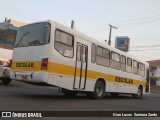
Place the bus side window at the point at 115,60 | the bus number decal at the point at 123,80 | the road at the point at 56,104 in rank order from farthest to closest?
the bus number decal at the point at 123,80
the bus side window at the point at 115,60
the road at the point at 56,104

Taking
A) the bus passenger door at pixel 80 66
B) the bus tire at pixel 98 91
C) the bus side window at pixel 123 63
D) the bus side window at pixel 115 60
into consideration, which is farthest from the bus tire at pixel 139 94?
the bus passenger door at pixel 80 66

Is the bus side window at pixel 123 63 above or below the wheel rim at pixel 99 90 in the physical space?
above

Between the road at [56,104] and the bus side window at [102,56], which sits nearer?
the road at [56,104]

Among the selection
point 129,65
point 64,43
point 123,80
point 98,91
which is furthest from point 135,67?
point 64,43

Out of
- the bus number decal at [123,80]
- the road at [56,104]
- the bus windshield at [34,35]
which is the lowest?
the road at [56,104]

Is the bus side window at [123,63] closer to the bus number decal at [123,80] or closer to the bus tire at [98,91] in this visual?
the bus number decal at [123,80]

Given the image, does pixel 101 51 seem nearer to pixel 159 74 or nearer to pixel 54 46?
pixel 54 46

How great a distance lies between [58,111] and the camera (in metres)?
9.12

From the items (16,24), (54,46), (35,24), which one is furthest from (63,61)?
(16,24)

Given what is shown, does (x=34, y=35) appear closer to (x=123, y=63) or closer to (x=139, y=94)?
(x=123, y=63)

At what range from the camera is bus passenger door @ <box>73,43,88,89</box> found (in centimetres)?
1301

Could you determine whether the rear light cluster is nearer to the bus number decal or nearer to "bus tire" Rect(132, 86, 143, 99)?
the bus number decal

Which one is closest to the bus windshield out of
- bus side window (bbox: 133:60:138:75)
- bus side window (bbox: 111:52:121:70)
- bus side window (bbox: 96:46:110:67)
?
bus side window (bbox: 96:46:110:67)

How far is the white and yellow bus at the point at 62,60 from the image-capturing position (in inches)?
458
